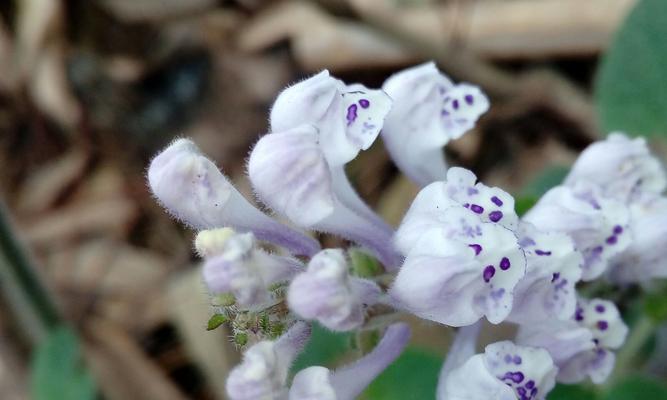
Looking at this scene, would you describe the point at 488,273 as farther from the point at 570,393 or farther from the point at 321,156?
the point at 570,393

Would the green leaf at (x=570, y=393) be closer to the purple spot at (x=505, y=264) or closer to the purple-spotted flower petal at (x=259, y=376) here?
the purple spot at (x=505, y=264)

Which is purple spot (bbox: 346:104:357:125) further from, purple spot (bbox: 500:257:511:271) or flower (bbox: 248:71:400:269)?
purple spot (bbox: 500:257:511:271)

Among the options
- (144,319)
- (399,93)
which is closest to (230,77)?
(144,319)

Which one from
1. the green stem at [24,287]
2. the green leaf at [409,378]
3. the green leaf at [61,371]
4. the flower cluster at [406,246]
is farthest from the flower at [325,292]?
the green leaf at [61,371]

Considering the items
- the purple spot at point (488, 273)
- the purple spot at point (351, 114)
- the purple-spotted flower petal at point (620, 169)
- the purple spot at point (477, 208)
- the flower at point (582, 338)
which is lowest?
the flower at point (582, 338)

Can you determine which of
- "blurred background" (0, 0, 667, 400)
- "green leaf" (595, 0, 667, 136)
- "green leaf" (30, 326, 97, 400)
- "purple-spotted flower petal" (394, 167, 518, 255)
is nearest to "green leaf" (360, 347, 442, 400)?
"blurred background" (0, 0, 667, 400)

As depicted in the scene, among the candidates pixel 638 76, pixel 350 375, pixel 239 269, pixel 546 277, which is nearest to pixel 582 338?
pixel 546 277
